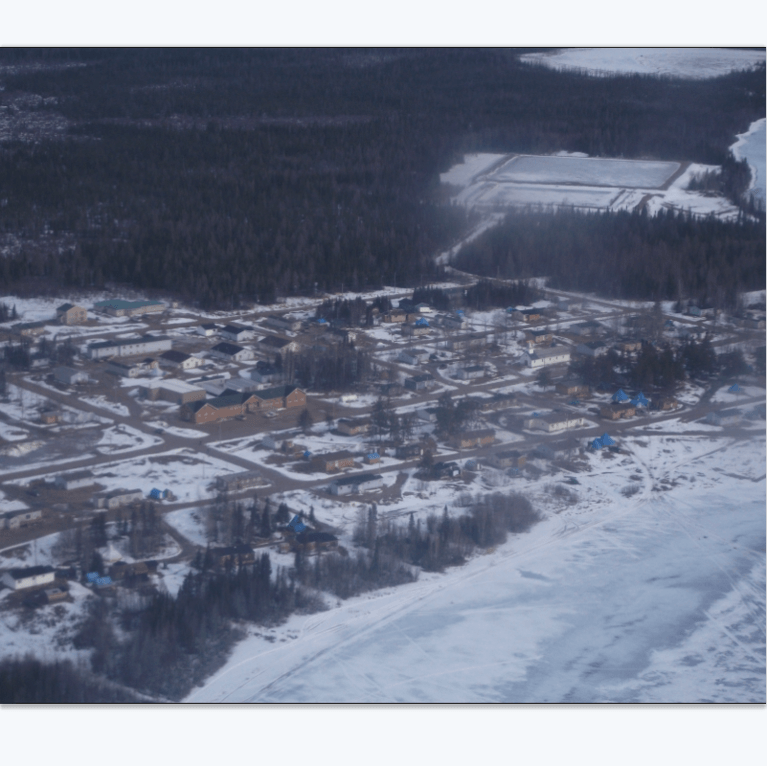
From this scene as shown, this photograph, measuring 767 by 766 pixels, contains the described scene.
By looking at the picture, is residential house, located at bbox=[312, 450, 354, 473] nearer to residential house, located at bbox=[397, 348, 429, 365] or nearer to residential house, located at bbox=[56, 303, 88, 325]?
residential house, located at bbox=[397, 348, 429, 365]

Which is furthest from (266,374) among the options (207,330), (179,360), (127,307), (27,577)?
(27,577)

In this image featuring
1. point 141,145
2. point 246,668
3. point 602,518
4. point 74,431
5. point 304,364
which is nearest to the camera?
point 246,668

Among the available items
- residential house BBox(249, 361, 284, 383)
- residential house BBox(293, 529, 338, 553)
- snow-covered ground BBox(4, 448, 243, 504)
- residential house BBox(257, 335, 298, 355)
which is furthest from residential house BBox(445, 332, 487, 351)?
residential house BBox(293, 529, 338, 553)

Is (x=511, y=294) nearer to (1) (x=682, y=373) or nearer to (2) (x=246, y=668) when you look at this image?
(1) (x=682, y=373)

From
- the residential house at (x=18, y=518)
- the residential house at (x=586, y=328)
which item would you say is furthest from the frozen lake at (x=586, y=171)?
the residential house at (x=18, y=518)

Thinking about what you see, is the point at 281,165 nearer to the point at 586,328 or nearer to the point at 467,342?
the point at 467,342

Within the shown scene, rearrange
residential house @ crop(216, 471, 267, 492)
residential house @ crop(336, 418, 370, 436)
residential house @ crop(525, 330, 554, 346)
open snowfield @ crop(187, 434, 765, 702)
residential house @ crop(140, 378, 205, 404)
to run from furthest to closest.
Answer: residential house @ crop(525, 330, 554, 346)
residential house @ crop(140, 378, 205, 404)
residential house @ crop(336, 418, 370, 436)
residential house @ crop(216, 471, 267, 492)
open snowfield @ crop(187, 434, 765, 702)

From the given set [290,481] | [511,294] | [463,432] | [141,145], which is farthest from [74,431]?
[511,294]

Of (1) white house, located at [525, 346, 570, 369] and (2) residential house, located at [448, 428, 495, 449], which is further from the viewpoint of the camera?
(1) white house, located at [525, 346, 570, 369]
